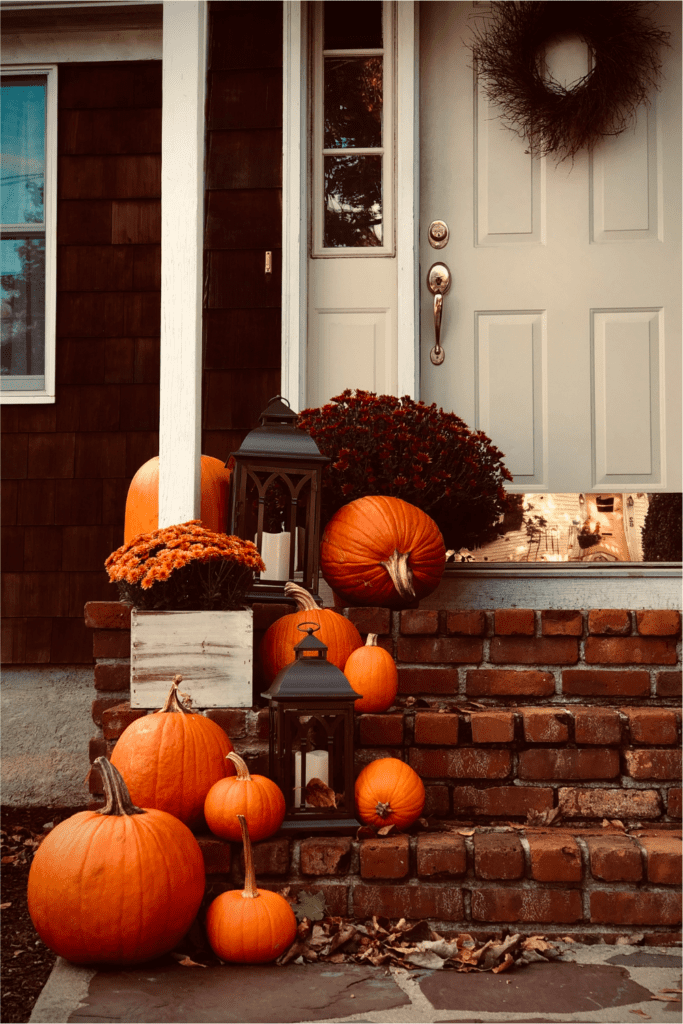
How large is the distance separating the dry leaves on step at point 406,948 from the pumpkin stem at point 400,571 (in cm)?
93

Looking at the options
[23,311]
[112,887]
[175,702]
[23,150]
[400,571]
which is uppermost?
[23,150]

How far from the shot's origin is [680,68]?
3414 millimetres

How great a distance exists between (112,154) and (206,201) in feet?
1.40

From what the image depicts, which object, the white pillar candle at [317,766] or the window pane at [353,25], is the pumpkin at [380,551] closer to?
the white pillar candle at [317,766]

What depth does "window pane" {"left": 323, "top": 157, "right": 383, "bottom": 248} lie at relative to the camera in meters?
3.50

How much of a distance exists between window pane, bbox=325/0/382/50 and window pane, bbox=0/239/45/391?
1.41m

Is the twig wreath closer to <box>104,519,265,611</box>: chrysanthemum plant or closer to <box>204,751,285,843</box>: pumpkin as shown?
<box>104,519,265,611</box>: chrysanthemum plant

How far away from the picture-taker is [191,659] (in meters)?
2.08

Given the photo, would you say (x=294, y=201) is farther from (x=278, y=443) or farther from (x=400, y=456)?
(x=278, y=443)

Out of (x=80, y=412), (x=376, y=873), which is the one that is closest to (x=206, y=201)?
(x=80, y=412)

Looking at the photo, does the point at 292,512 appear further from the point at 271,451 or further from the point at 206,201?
the point at 206,201

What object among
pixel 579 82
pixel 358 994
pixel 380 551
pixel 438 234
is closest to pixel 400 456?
pixel 380 551

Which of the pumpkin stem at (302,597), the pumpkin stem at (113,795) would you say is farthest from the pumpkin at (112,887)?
the pumpkin stem at (302,597)

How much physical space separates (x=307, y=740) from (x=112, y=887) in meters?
0.55
